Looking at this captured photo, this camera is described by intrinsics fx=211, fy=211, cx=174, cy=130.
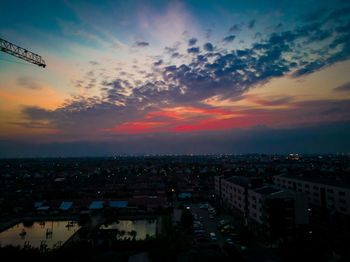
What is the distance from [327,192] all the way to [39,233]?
16701 millimetres

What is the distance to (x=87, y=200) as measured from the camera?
15070 millimetres

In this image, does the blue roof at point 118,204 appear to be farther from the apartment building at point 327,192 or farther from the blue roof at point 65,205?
the apartment building at point 327,192

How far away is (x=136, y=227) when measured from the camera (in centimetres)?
1177

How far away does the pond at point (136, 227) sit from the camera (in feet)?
35.1

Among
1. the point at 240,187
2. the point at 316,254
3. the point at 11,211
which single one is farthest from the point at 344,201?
the point at 11,211

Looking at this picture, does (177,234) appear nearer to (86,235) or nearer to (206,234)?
(206,234)

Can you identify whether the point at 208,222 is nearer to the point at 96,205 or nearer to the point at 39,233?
the point at 96,205

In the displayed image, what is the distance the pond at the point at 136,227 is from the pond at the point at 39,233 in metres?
1.96

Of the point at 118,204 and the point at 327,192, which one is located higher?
the point at 327,192

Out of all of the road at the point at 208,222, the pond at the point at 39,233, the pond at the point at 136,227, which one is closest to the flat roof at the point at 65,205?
the pond at the point at 39,233

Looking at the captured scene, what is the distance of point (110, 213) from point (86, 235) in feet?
10.4

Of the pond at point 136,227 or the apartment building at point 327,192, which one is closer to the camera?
the pond at point 136,227

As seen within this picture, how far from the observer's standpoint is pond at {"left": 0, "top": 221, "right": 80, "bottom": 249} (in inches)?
394

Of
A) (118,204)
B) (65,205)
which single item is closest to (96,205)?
(118,204)
